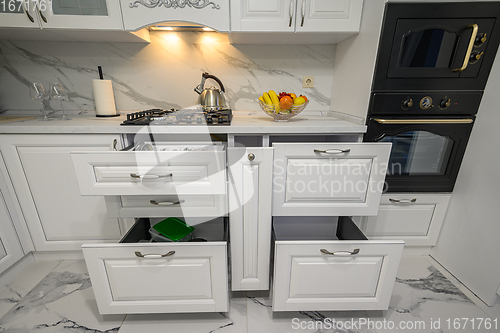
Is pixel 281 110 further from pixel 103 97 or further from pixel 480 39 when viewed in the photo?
pixel 103 97

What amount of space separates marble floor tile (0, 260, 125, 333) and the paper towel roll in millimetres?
1033

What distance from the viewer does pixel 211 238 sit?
1528mm

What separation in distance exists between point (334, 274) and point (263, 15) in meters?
1.31

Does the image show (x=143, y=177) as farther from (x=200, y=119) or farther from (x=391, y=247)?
(x=391, y=247)

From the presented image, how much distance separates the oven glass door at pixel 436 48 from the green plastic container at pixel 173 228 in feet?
4.41

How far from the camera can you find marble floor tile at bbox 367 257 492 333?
1074 millimetres

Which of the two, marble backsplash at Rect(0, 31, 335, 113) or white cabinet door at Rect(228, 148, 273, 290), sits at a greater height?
marble backsplash at Rect(0, 31, 335, 113)

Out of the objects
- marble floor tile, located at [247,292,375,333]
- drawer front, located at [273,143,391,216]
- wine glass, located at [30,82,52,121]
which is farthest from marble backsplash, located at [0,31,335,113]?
marble floor tile, located at [247,292,375,333]

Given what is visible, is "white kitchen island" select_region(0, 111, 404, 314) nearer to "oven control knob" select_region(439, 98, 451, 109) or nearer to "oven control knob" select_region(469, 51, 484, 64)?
"oven control knob" select_region(439, 98, 451, 109)

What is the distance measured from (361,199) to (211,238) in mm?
973

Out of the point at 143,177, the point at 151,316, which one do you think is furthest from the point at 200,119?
the point at 151,316

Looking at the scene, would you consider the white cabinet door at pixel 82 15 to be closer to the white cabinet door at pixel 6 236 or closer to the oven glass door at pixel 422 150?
the white cabinet door at pixel 6 236

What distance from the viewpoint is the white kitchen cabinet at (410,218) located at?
1354 mm

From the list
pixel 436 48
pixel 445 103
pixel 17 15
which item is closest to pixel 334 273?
pixel 445 103
